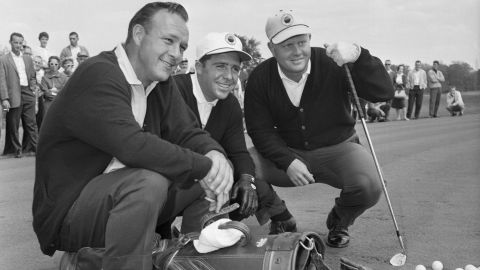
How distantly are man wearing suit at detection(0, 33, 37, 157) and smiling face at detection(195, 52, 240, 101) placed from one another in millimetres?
7477

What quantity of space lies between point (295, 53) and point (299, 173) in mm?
988

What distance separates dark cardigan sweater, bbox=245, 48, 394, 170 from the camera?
4.79 m

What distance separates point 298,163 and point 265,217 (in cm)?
51

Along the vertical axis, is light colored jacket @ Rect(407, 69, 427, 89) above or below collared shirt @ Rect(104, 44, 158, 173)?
below

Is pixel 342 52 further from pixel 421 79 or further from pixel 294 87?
pixel 421 79

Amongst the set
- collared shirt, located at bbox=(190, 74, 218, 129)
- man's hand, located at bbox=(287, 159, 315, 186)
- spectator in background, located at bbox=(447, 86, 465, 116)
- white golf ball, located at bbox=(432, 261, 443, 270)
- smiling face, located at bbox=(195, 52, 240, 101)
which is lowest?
spectator in background, located at bbox=(447, 86, 465, 116)

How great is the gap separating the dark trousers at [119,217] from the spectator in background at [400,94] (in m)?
18.8

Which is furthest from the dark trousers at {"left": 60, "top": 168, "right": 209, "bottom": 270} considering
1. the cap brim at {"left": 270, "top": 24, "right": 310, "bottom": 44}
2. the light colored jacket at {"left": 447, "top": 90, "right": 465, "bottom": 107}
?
the light colored jacket at {"left": 447, "top": 90, "right": 465, "bottom": 107}

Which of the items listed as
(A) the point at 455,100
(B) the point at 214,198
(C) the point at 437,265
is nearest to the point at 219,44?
(B) the point at 214,198

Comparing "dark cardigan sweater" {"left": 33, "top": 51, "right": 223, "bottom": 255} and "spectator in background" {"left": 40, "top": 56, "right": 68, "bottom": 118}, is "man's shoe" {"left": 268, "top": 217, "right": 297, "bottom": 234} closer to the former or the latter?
"dark cardigan sweater" {"left": 33, "top": 51, "right": 223, "bottom": 255}

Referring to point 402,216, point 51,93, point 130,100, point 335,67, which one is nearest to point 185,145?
point 130,100

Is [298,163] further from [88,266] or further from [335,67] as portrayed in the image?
[88,266]

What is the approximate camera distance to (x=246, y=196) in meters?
4.02

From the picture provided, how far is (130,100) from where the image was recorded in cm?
325
